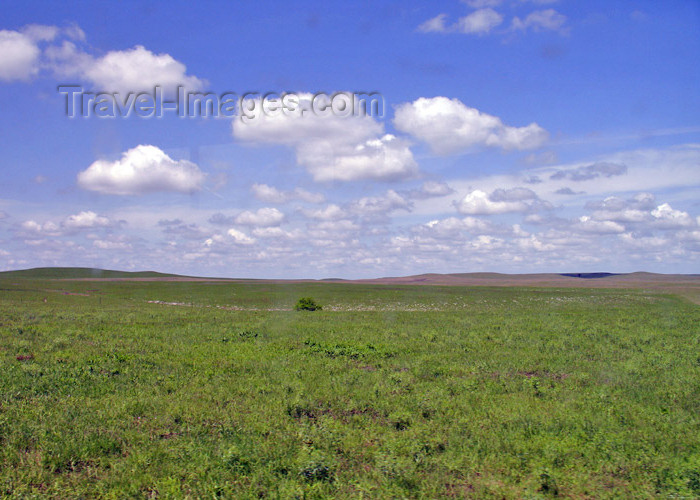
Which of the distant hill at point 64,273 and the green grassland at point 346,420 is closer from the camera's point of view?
the green grassland at point 346,420

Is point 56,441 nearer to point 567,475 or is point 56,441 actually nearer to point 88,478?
point 88,478

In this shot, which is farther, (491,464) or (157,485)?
(491,464)

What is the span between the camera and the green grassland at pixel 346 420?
22.8 feet

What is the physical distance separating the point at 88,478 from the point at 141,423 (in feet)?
7.11

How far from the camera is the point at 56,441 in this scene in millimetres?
8156

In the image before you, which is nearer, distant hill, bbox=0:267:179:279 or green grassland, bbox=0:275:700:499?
green grassland, bbox=0:275:700:499

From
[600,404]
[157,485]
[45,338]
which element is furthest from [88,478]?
[45,338]

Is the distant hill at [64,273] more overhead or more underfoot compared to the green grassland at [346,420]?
more overhead

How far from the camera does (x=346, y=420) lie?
Result: 378 inches

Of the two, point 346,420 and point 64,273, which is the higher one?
point 64,273

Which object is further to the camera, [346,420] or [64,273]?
[64,273]

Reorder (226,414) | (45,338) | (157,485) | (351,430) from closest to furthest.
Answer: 1. (157,485)
2. (351,430)
3. (226,414)
4. (45,338)

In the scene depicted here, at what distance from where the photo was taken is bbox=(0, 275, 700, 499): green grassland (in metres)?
6.95

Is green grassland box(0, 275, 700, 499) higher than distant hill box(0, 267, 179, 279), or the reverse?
distant hill box(0, 267, 179, 279)
